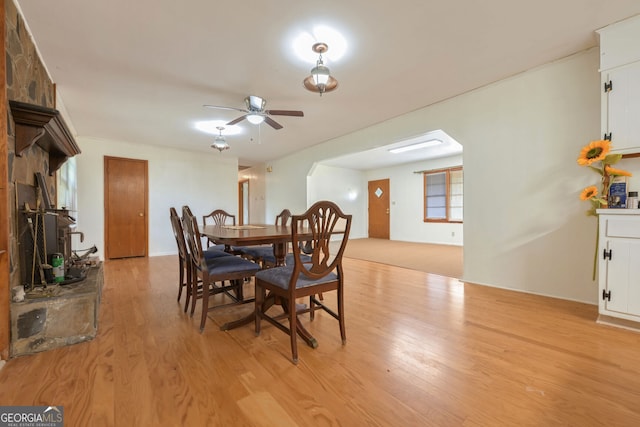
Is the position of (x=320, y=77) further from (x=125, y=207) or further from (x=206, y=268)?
(x=125, y=207)

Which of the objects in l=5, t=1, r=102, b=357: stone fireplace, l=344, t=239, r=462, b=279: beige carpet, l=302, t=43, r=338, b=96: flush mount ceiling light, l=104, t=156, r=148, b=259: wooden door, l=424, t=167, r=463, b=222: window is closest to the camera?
l=5, t=1, r=102, b=357: stone fireplace

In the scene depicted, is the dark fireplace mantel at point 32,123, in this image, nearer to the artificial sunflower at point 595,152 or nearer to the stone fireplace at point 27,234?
the stone fireplace at point 27,234

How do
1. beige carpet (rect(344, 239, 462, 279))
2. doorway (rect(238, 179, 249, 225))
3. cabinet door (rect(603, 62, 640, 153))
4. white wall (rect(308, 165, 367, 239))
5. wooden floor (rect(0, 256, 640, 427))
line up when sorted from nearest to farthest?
wooden floor (rect(0, 256, 640, 427))
cabinet door (rect(603, 62, 640, 153))
beige carpet (rect(344, 239, 462, 279))
white wall (rect(308, 165, 367, 239))
doorway (rect(238, 179, 249, 225))

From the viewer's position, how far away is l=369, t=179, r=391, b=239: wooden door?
8.37m

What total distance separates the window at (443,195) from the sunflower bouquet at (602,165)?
4660 mm

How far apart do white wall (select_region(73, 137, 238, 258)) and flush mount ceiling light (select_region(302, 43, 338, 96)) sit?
480 cm

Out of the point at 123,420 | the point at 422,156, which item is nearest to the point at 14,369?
the point at 123,420

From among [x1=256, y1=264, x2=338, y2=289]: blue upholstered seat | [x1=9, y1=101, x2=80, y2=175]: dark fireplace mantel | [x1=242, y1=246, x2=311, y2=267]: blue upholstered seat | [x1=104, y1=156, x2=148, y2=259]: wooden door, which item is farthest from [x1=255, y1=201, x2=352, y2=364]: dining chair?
[x1=104, y1=156, x2=148, y2=259]: wooden door

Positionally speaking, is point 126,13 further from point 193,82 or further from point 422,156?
point 422,156

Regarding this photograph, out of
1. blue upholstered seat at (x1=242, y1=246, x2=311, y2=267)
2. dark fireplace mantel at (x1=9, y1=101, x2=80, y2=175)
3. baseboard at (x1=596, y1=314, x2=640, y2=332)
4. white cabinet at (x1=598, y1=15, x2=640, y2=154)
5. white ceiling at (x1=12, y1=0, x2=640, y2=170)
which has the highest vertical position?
white ceiling at (x1=12, y1=0, x2=640, y2=170)

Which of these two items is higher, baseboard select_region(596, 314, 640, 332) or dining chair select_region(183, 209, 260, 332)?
Answer: dining chair select_region(183, 209, 260, 332)

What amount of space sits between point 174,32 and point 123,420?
2.61 m

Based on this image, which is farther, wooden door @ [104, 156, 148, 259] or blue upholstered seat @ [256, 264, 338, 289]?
wooden door @ [104, 156, 148, 259]

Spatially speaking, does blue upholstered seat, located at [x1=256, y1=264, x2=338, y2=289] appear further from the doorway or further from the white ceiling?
the doorway
